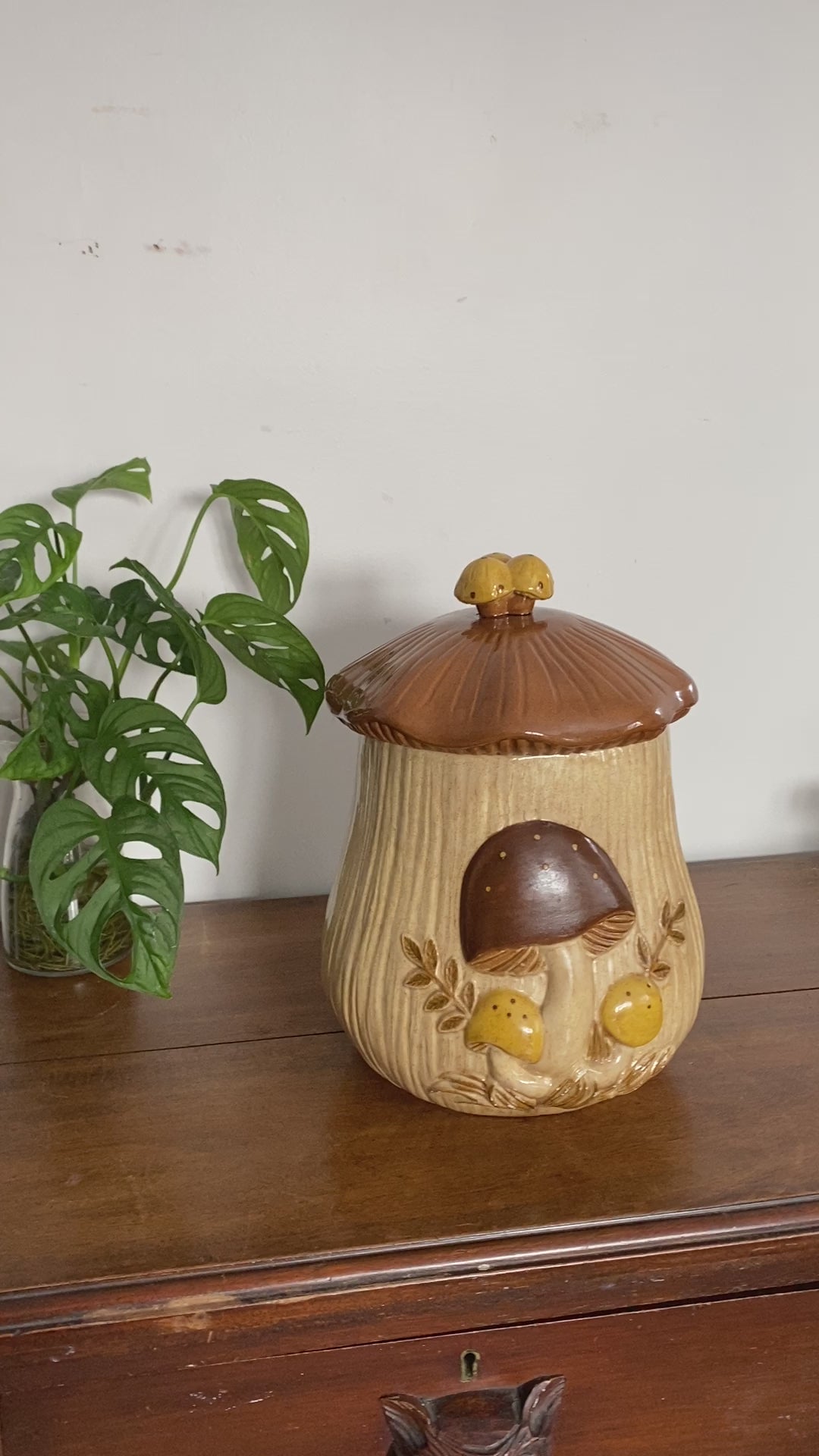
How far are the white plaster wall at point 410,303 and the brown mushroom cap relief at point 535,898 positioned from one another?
1.24ft

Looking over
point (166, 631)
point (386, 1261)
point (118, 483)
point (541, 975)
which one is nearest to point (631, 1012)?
point (541, 975)

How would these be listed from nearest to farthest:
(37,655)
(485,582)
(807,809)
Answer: (485,582), (37,655), (807,809)

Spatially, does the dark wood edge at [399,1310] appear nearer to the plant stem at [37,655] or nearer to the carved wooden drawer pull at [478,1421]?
the carved wooden drawer pull at [478,1421]

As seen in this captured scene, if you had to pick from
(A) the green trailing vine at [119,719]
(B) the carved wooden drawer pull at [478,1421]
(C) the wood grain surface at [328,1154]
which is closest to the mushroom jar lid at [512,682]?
(A) the green trailing vine at [119,719]

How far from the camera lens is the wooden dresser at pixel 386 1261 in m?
0.55

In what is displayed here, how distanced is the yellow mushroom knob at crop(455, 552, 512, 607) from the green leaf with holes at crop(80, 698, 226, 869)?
18 centimetres

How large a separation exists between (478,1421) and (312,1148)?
161mm

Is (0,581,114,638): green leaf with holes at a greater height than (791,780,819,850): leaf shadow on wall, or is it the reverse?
(0,581,114,638): green leaf with holes

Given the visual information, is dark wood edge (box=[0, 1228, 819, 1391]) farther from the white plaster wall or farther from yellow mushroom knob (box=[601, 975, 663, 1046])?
the white plaster wall

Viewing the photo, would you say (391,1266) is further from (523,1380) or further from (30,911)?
(30,911)

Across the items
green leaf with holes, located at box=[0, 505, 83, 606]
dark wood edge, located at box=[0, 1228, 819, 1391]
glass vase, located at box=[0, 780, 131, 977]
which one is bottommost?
dark wood edge, located at box=[0, 1228, 819, 1391]

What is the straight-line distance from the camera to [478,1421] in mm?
598

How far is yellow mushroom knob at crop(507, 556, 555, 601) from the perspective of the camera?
664mm


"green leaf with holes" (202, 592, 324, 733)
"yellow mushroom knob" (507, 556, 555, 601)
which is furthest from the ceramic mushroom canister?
"green leaf with holes" (202, 592, 324, 733)
